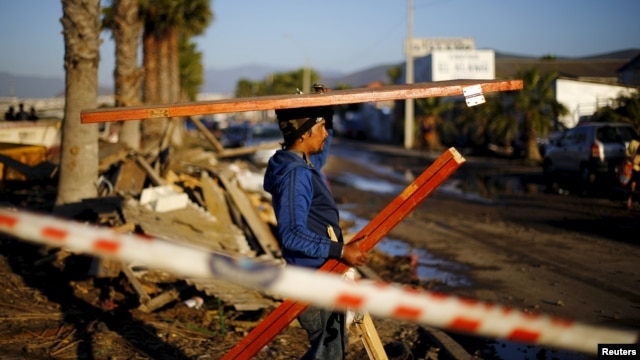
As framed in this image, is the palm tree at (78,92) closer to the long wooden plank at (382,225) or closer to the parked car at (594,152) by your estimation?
the long wooden plank at (382,225)

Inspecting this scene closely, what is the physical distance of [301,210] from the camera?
3.46 meters

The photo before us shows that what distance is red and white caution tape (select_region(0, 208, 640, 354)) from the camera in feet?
6.04

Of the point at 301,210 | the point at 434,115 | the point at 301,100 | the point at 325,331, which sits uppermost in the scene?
the point at 434,115

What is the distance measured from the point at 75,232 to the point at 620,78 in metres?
39.3

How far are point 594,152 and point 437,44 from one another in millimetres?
41371

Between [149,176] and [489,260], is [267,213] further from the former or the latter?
[489,260]

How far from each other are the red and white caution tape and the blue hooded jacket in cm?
148

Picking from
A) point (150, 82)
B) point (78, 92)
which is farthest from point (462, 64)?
point (78, 92)

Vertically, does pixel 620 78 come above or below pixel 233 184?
above

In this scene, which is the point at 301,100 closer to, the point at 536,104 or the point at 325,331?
the point at 325,331

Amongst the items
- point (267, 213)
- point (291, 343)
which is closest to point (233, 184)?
point (267, 213)

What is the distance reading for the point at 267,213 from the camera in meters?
10.9

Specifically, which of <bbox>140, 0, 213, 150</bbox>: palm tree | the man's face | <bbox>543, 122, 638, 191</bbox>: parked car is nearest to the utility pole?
<bbox>140, 0, 213, 150</bbox>: palm tree

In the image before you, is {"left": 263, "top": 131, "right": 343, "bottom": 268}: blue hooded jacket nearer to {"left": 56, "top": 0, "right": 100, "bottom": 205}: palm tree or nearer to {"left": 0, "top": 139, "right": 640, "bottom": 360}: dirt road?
{"left": 0, "top": 139, "right": 640, "bottom": 360}: dirt road
